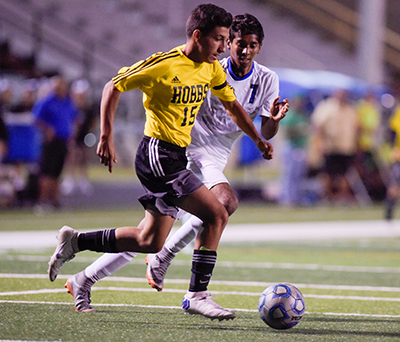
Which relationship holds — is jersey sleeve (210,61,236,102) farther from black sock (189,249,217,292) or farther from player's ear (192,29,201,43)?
black sock (189,249,217,292)

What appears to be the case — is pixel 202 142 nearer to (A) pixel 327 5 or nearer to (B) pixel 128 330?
(B) pixel 128 330

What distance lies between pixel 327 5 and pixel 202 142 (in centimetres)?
2713

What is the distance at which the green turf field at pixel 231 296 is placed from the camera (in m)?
4.65

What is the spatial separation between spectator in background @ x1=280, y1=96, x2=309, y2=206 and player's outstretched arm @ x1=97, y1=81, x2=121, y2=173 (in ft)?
39.0

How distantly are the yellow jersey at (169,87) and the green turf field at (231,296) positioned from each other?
4.28 ft

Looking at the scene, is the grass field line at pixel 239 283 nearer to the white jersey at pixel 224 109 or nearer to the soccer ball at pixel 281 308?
the white jersey at pixel 224 109

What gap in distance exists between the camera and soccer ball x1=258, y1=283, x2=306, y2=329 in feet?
16.0

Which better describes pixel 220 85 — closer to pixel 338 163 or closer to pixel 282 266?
pixel 282 266

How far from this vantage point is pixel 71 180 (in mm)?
17734

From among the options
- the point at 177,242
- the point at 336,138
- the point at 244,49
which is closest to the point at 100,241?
the point at 177,242

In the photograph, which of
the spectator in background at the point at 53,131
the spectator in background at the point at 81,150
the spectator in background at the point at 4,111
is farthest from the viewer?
the spectator in background at the point at 81,150

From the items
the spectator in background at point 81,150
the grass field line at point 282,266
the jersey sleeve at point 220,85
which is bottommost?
the spectator in background at point 81,150

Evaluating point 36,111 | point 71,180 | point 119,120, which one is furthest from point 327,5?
point 36,111

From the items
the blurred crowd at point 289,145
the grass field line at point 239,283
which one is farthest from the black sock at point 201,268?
the blurred crowd at point 289,145
